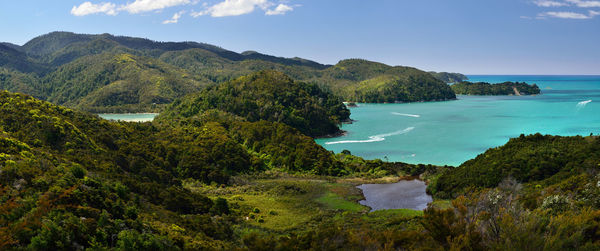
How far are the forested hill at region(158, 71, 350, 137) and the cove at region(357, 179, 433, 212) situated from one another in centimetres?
4936

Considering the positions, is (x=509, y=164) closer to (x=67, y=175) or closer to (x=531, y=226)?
(x=531, y=226)

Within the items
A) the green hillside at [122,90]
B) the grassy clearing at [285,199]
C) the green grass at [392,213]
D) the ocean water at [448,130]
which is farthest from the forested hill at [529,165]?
the green hillside at [122,90]

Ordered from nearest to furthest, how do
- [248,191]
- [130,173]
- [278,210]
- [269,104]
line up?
1. [278,210]
2. [130,173]
3. [248,191]
4. [269,104]

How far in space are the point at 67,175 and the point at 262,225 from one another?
13.0 m

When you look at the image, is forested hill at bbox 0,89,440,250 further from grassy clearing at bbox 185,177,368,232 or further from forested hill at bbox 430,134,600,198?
forested hill at bbox 430,134,600,198

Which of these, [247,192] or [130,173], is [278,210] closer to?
[247,192]

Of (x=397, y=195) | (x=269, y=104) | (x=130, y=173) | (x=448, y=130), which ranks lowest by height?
(x=397, y=195)

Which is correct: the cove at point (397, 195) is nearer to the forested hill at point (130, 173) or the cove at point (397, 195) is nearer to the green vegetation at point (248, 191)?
the green vegetation at point (248, 191)

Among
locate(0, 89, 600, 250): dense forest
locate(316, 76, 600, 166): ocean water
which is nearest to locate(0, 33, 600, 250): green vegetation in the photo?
locate(0, 89, 600, 250): dense forest

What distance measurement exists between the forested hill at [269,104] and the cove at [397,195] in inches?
1943

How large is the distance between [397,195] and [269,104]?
211 feet

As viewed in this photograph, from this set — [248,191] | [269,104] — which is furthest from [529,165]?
[269,104]

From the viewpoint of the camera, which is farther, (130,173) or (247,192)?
(247,192)

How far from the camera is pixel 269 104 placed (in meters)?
103
